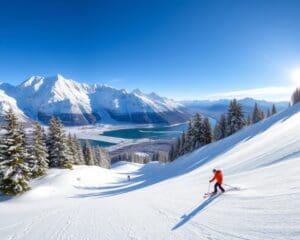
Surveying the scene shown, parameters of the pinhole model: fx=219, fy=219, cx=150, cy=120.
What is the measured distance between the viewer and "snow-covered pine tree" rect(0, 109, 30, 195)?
2580 centimetres

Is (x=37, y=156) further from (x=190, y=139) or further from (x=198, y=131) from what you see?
(x=198, y=131)

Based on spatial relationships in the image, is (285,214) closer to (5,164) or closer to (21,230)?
(21,230)

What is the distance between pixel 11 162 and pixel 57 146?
13646 millimetres

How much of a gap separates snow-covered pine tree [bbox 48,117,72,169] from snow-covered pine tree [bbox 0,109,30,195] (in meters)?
12.5

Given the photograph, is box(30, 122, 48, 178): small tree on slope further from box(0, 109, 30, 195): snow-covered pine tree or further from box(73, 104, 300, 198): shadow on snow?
box(73, 104, 300, 198): shadow on snow

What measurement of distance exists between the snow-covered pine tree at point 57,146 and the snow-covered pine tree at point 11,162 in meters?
12.5

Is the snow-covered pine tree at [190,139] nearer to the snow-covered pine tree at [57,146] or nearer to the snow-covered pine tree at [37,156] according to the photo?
the snow-covered pine tree at [57,146]

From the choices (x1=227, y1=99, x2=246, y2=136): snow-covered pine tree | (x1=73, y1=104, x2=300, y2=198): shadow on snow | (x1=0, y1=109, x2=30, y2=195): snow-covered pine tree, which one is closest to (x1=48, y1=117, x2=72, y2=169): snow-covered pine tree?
(x1=73, y1=104, x2=300, y2=198): shadow on snow

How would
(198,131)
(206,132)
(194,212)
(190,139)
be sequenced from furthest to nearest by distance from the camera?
1. (190,139)
2. (206,132)
3. (198,131)
4. (194,212)

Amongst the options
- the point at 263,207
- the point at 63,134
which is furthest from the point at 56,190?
the point at 263,207

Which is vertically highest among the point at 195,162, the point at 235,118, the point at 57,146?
the point at 235,118

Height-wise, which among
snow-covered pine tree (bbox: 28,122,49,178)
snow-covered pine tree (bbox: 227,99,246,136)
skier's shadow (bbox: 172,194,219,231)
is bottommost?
snow-covered pine tree (bbox: 28,122,49,178)

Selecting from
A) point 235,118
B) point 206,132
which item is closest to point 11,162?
point 206,132

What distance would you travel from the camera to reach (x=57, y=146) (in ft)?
131
